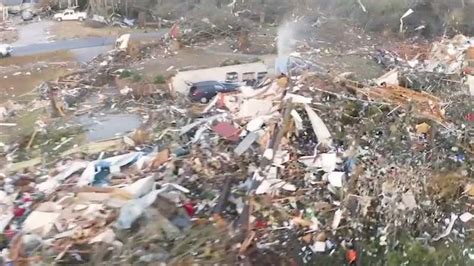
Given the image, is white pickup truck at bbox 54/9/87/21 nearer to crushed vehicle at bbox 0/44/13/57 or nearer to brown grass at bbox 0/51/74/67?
crushed vehicle at bbox 0/44/13/57

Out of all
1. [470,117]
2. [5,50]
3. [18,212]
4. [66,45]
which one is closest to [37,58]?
[5,50]

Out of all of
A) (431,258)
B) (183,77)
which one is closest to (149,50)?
(183,77)

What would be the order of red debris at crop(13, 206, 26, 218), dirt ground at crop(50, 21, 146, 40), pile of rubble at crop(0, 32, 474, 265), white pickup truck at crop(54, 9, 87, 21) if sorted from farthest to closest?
white pickup truck at crop(54, 9, 87, 21)
dirt ground at crop(50, 21, 146, 40)
red debris at crop(13, 206, 26, 218)
pile of rubble at crop(0, 32, 474, 265)

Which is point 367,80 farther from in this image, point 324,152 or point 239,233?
point 239,233

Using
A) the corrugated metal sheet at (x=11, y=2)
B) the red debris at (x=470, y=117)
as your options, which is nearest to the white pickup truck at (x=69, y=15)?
the corrugated metal sheet at (x=11, y=2)

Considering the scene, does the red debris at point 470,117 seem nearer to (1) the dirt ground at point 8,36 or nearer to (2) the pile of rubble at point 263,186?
(2) the pile of rubble at point 263,186

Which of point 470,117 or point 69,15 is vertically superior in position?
point 470,117

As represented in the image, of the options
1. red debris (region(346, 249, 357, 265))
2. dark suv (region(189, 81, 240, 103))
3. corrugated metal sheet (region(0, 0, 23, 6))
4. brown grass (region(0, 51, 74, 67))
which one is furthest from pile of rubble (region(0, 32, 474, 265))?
corrugated metal sheet (region(0, 0, 23, 6))

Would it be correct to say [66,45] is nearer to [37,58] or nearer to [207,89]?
[37,58]
